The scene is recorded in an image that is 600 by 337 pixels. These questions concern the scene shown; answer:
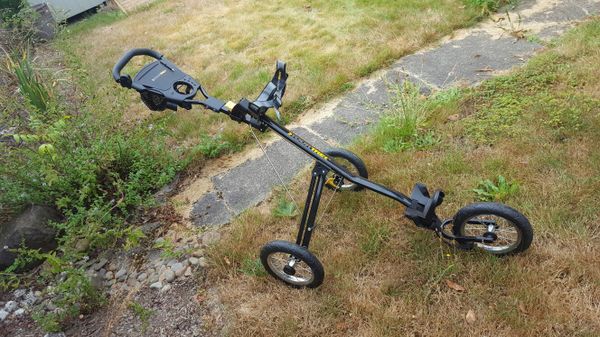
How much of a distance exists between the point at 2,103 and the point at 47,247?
1.97 meters

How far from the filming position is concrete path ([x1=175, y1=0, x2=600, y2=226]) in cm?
364

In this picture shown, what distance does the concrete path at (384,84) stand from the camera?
3.64 m

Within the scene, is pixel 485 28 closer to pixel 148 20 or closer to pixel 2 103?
pixel 2 103

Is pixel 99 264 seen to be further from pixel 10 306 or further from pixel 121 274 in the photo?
pixel 10 306

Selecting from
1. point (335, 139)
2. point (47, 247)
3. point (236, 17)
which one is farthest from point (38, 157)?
point (236, 17)

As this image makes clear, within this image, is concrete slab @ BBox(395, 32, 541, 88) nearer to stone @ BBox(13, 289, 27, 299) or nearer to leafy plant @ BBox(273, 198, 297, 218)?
leafy plant @ BBox(273, 198, 297, 218)

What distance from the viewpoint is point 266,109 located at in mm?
2293

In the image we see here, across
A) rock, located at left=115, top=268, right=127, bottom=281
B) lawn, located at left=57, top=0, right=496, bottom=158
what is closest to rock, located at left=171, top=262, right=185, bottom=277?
rock, located at left=115, top=268, right=127, bottom=281

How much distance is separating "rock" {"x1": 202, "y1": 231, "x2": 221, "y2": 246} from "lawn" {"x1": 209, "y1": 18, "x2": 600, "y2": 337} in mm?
138

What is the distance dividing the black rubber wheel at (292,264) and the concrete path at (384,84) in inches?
33.4

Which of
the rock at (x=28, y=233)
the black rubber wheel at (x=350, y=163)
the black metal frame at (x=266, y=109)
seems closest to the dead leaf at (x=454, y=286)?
the black metal frame at (x=266, y=109)

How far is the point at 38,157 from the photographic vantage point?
326 cm

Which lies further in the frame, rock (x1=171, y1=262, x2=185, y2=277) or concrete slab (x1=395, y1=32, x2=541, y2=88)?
concrete slab (x1=395, y1=32, x2=541, y2=88)

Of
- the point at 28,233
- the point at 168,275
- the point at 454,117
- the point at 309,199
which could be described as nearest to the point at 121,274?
the point at 168,275
